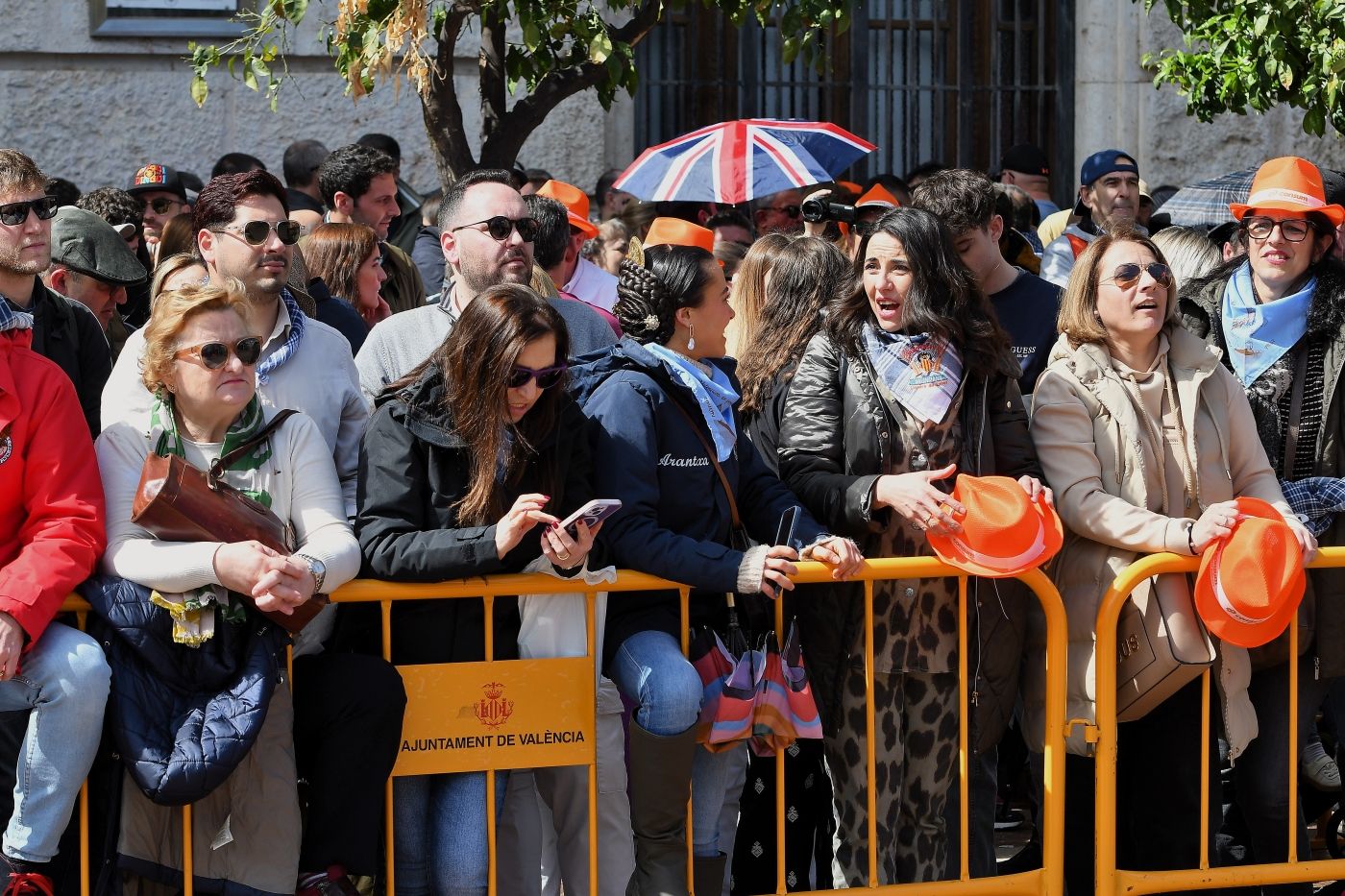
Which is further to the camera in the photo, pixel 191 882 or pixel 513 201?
pixel 513 201

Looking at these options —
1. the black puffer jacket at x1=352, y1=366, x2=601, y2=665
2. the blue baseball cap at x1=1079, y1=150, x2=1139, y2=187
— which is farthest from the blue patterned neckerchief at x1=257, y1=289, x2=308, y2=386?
the blue baseball cap at x1=1079, y1=150, x2=1139, y2=187

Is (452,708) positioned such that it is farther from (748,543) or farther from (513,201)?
(513,201)

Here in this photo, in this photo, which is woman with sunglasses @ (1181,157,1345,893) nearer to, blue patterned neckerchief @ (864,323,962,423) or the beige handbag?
the beige handbag

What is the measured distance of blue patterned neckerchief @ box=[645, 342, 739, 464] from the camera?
4.54m

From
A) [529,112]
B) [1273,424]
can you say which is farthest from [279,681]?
[529,112]

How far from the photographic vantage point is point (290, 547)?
13.8 ft

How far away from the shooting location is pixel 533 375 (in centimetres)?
423

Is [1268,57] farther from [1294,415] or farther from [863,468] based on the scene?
[863,468]

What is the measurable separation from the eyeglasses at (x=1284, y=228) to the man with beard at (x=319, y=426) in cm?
273

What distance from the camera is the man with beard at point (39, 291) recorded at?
4723 millimetres

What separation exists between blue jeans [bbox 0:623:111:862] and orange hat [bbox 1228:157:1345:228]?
3591mm

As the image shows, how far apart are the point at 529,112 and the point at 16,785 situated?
4448mm

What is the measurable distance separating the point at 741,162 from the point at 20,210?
4049 mm

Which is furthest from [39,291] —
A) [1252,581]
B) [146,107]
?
[146,107]
